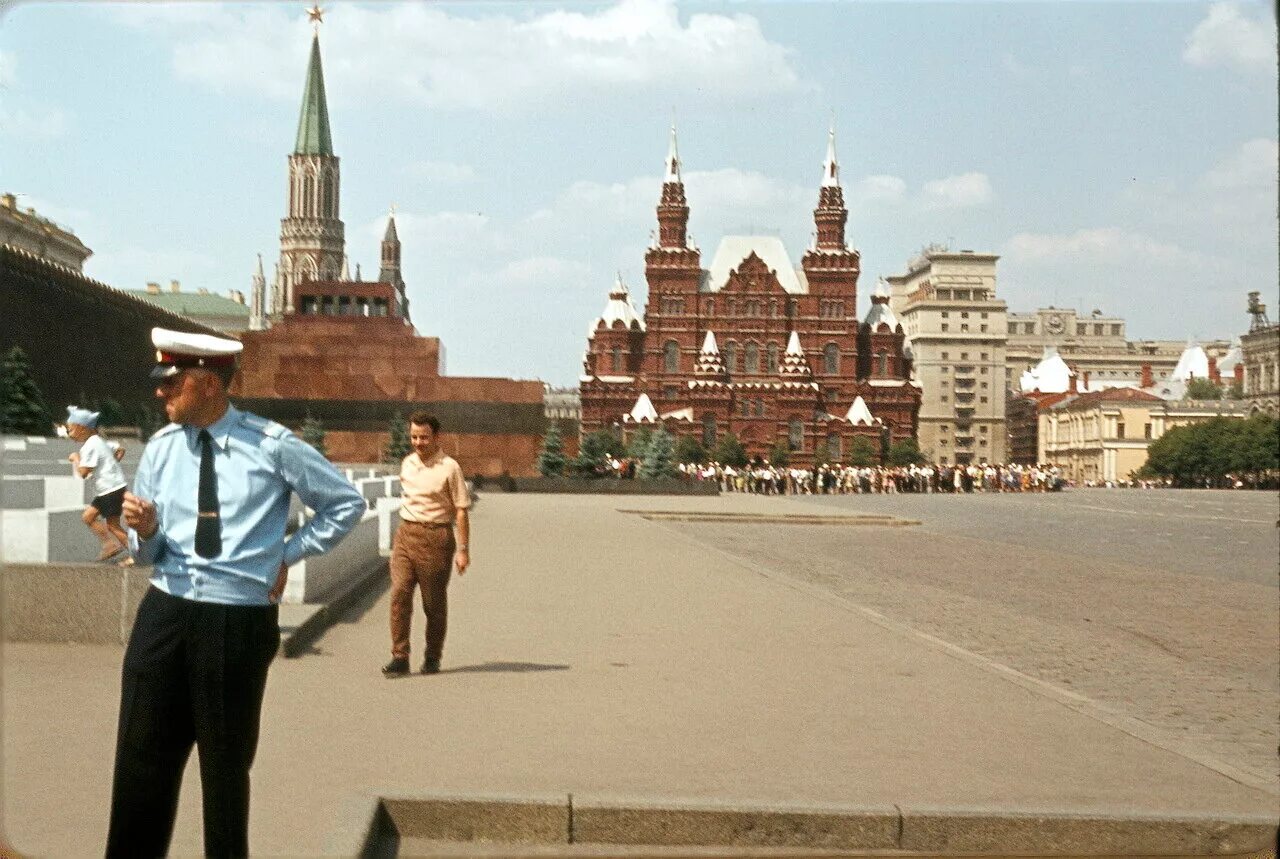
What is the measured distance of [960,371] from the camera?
163 meters

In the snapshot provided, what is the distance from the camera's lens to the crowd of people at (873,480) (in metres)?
70.0

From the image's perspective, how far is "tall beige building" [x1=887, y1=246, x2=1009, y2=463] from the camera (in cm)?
16200

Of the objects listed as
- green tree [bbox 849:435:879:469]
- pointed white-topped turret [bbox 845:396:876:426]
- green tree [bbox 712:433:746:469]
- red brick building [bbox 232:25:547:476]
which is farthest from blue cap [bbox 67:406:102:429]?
pointed white-topped turret [bbox 845:396:876:426]

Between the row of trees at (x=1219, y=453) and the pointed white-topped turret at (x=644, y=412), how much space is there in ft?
119

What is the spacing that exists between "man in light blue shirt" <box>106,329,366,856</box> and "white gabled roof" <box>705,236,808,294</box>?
121 m

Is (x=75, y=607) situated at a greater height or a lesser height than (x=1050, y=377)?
lesser

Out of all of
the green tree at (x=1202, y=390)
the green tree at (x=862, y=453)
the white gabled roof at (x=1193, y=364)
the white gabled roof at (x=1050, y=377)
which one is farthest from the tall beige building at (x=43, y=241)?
the white gabled roof at (x=1193, y=364)

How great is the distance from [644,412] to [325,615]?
345 ft

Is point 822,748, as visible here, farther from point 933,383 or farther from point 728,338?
point 933,383

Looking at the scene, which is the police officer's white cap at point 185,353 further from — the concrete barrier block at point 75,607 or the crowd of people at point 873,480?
the crowd of people at point 873,480

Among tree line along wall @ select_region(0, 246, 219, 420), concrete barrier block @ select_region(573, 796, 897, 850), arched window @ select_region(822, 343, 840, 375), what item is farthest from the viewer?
arched window @ select_region(822, 343, 840, 375)

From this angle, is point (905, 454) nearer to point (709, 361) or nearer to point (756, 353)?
point (756, 353)

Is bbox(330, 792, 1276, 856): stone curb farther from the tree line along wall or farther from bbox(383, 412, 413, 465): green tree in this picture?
bbox(383, 412, 413, 465): green tree

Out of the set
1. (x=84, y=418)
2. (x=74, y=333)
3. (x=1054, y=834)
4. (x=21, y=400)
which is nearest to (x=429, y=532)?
(x=84, y=418)
